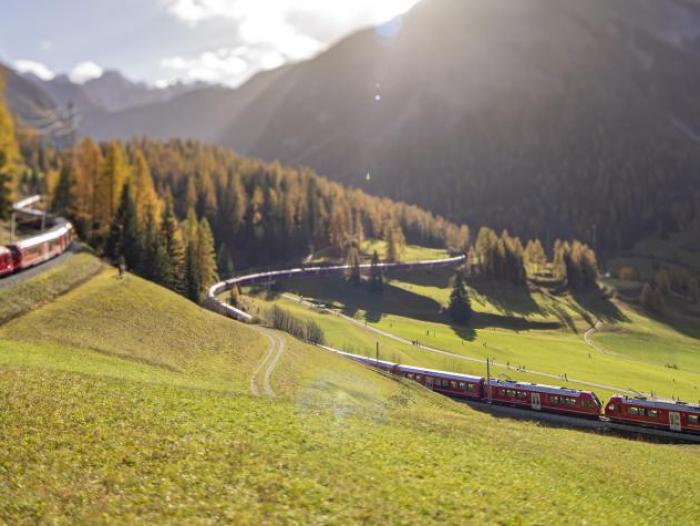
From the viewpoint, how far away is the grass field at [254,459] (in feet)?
52.9

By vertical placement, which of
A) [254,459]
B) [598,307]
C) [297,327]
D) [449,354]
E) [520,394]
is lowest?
[449,354]

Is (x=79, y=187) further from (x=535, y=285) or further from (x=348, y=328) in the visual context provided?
(x=535, y=285)

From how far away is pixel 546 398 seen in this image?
2272 inches

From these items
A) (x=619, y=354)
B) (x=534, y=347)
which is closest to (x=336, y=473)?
(x=534, y=347)

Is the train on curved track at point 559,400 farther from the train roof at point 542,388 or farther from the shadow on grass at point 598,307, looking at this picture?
the shadow on grass at point 598,307

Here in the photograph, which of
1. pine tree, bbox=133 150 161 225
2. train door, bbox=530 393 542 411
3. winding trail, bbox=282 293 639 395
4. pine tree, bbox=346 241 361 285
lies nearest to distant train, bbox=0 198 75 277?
pine tree, bbox=133 150 161 225

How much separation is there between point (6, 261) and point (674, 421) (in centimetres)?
6543

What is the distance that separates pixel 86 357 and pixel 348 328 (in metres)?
58.3

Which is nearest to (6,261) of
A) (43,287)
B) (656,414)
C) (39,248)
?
(43,287)

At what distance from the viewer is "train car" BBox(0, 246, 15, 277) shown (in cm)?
4747

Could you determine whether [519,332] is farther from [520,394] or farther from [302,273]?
[520,394]

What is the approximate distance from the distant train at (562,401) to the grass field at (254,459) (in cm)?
1373

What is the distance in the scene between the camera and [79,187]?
281ft

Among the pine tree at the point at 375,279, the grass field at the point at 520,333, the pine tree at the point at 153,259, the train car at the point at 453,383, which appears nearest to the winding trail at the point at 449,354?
the grass field at the point at 520,333
